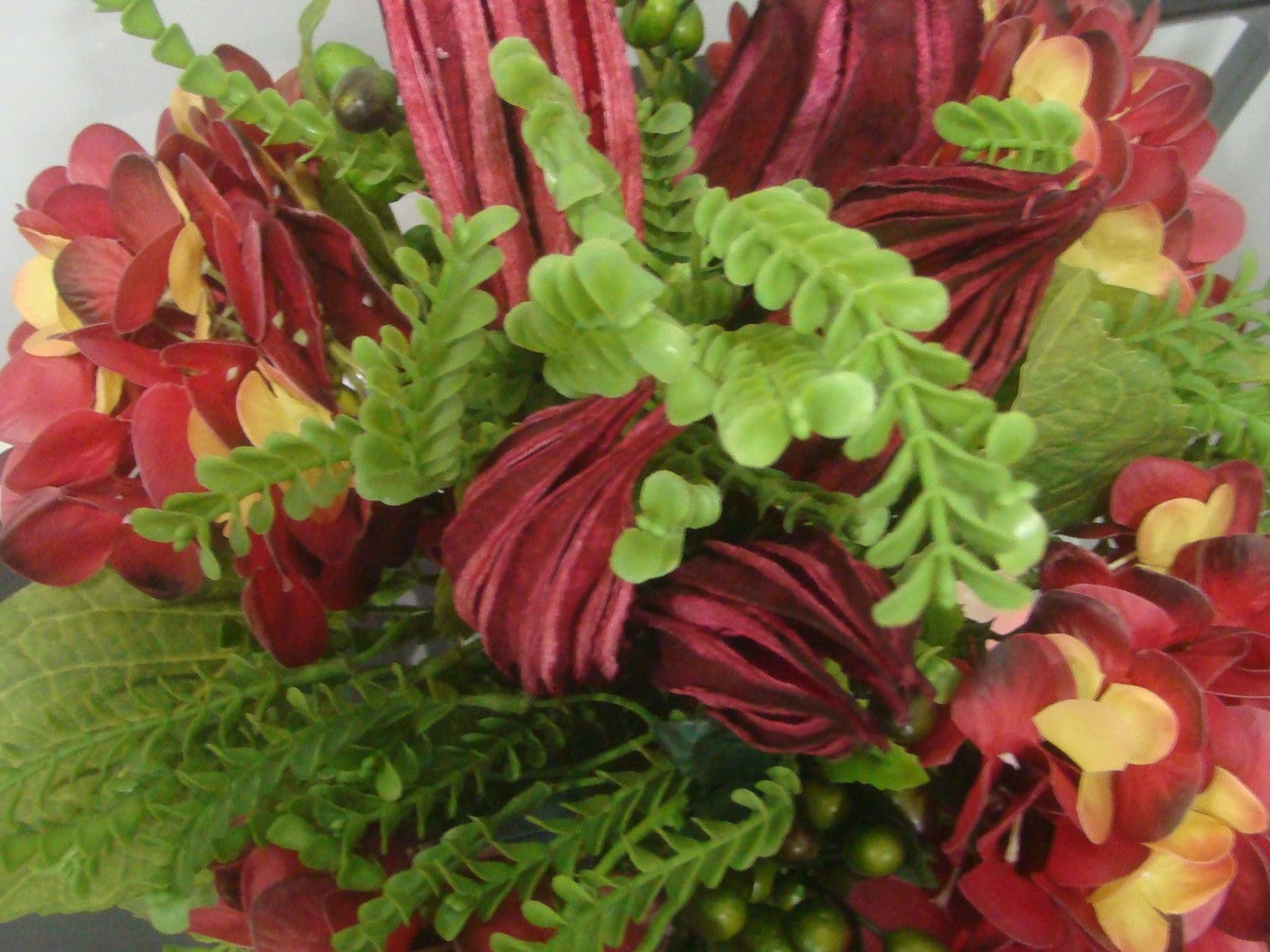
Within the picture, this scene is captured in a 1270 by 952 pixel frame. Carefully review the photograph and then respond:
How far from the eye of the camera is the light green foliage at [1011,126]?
8.6 inches

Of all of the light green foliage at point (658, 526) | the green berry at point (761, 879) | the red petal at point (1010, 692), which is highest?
the light green foliage at point (658, 526)

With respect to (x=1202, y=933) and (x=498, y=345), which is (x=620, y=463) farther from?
(x=1202, y=933)

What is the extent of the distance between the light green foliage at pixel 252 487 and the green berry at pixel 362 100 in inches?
3.5

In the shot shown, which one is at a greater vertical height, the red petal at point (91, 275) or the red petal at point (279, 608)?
the red petal at point (91, 275)

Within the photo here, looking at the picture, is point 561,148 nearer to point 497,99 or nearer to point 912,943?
point 497,99

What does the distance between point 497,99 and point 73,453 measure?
0.14 metres

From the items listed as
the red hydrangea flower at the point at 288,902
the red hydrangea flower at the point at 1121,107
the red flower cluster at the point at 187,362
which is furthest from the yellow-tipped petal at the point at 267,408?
the red hydrangea flower at the point at 1121,107

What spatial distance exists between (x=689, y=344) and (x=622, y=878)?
13 cm

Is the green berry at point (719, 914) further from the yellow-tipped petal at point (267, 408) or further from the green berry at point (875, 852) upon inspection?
the yellow-tipped petal at point (267, 408)

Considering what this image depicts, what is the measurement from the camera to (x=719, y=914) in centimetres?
23

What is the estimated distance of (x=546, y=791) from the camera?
0.83 ft

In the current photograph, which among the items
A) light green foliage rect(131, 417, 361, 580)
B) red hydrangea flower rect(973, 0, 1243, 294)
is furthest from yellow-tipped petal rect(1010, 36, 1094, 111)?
light green foliage rect(131, 417, 361, 580)

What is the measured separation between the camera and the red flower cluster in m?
0.23

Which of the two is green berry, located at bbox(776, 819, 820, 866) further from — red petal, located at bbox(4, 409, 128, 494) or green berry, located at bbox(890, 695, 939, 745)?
red petal, located at bbox(4, 409, 128, 494)
